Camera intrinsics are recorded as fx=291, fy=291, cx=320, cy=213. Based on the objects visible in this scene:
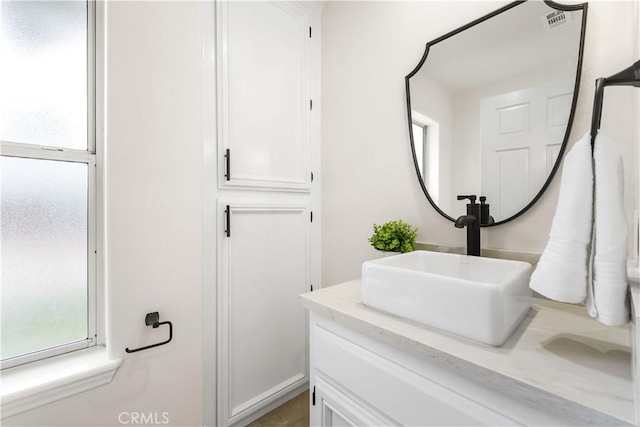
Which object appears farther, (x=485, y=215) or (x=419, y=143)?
(x=419, y=143)

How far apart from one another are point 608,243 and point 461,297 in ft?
0.91

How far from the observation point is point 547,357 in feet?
1.96

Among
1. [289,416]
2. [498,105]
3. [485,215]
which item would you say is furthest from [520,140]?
[289,416]

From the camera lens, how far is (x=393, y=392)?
0.72m

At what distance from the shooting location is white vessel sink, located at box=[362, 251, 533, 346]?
2.08ft

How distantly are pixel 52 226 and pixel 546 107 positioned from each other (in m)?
1.77

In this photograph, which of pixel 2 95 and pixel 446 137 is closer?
pixel 2 95

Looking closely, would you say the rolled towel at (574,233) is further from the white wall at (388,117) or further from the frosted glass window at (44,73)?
the frosted glass window at (44,73)

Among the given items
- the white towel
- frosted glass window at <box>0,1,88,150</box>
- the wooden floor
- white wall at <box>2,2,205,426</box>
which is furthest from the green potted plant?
frosted glass window at <box>0,1,88,150</box>

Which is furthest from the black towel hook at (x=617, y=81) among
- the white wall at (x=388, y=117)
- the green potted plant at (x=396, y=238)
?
the green potted plant at (x=396, y=238)

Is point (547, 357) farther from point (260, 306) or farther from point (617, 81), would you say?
point (260, 306)

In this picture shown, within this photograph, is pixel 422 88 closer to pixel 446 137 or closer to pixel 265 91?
pixel 446 137

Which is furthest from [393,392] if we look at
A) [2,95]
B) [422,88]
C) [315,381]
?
[2,95]

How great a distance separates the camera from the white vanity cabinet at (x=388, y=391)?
1.86 feet
